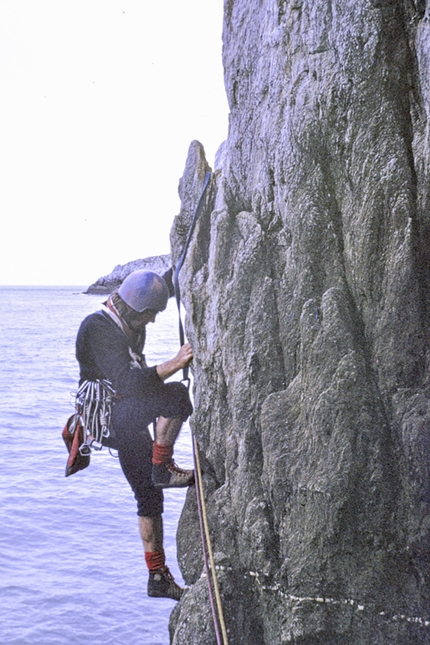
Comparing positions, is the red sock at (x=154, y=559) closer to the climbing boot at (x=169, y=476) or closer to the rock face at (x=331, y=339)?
the climbing boot at (x=169, y=476)

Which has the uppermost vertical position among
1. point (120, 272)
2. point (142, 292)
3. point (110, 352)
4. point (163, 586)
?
point (120, 272)

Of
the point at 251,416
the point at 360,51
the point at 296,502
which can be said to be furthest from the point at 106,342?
the point at 360,51

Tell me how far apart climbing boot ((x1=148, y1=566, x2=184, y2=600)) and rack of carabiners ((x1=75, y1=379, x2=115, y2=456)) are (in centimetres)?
126

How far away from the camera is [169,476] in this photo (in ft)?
21.1

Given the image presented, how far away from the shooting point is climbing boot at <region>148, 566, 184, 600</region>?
6.46 m

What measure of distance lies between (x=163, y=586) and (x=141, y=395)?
1746 mm

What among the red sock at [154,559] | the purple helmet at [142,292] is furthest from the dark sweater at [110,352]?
the red sock at [154,559]

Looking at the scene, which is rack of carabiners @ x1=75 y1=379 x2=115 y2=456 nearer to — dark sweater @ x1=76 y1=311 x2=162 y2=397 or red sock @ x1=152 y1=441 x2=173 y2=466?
dark sweater @ x1=76 y1=311 x2=162 y2=397

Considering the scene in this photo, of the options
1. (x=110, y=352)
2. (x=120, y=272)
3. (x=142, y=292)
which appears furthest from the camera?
(x=120, y=272)

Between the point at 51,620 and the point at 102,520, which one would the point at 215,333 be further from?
the point at 102,520

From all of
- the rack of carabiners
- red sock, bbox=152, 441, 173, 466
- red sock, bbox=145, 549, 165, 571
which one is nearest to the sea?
the rack of carabiners

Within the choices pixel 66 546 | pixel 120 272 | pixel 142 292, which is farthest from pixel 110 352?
→ pixel 120 272

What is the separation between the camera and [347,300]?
490cm

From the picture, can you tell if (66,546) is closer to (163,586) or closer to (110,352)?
(163,586)
